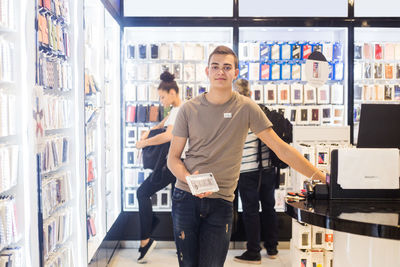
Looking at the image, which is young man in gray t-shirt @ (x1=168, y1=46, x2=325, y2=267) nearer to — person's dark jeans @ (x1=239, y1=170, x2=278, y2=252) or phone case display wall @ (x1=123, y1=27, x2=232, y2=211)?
person's dark jeans @ (x1=239, y1=170, x2=278, y2=252)

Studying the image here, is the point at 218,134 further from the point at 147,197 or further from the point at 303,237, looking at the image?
the point at 147,197

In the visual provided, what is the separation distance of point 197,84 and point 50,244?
317cm

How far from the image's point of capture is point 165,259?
194 inches

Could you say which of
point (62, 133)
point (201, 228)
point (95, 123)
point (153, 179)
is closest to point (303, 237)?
point (153, 179)

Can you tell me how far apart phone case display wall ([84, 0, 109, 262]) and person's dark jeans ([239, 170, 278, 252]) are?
135 cm

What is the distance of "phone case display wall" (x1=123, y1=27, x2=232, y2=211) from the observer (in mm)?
5578

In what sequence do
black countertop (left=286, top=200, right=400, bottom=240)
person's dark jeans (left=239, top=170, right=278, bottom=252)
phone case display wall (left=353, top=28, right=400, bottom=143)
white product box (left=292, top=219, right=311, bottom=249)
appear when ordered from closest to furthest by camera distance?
1. black countertop (left=286, top=200, right=400, bottom=240)
2. white product box (left=292, top=219, right=311, bottom=249)
3. person's dark jeans (left=239, top=170, right=278, bottom=252)
4. phone case display wall (left=353, top=28, right=400, bottom=143)

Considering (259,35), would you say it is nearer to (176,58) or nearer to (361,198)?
(176,58)

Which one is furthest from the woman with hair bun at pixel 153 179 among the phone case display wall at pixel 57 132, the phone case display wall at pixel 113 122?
the phone case display wall at pixel 57 132

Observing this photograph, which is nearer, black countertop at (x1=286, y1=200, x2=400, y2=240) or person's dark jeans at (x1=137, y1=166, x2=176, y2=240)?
black countertop at (x1=286, y1=200, x2=400, y2=240)

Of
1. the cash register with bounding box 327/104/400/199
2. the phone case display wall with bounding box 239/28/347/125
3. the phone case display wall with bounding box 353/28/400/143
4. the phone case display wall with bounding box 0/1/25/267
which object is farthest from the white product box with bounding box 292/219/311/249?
the phone case display wall with bounding box 0/1/25/267

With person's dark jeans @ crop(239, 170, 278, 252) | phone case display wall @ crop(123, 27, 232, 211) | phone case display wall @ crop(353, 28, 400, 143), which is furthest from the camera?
phone case display wall @ crop(353, 28, 400, 143)

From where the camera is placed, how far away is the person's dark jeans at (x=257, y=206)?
15.0ft

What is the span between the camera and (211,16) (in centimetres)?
534
